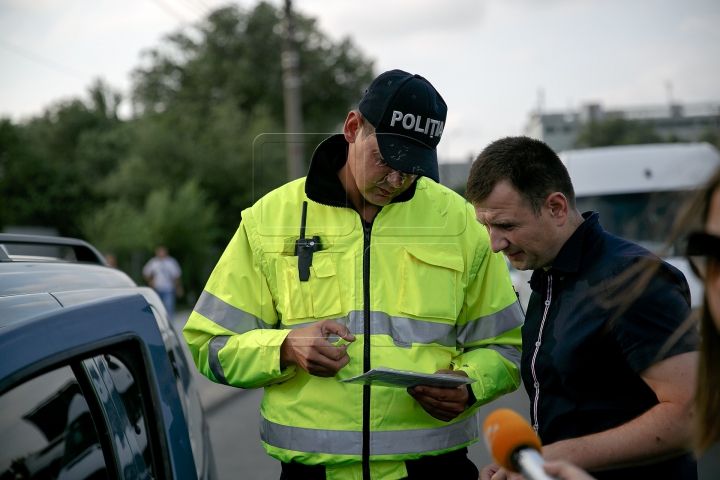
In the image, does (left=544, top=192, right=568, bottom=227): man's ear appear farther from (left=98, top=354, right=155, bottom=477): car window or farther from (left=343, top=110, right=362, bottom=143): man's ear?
(left=98, top=354, right=155, bottom=477): car window

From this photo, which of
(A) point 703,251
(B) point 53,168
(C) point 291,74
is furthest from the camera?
(B) point 53,168

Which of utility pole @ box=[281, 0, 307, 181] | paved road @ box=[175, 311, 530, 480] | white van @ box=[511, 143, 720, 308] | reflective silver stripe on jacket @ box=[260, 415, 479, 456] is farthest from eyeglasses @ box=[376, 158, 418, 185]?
white van @ box=[511, 143, 720, 308]

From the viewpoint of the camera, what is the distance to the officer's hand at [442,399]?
208cm

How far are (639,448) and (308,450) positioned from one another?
37.6 inches

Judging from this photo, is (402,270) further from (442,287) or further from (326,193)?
(326,193)

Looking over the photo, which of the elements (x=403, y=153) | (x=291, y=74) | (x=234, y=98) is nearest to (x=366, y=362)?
(x=403, y=153)

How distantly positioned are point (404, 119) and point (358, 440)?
981 millimetres

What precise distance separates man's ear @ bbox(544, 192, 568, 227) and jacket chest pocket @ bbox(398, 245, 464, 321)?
318 mm

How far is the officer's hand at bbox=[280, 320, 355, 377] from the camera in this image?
2.02 metres

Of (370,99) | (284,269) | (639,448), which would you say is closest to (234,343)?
(284,269)

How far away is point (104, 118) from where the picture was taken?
39.3 meters

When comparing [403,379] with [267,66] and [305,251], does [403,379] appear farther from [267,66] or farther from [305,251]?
[267,66]

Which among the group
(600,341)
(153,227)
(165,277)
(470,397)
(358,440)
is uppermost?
(600,341)

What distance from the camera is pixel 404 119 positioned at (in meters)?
2.12
